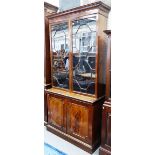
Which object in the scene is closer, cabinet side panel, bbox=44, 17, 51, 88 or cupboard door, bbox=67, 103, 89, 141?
cupboard door, bbox=67, 103, 89, 141

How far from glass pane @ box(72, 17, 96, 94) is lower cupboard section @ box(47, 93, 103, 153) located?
241 millimetres

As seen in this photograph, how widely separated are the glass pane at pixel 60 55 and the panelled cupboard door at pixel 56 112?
26cm

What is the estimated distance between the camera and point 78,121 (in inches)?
99.2

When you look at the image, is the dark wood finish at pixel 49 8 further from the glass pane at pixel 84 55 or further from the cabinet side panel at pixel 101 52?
the cabinet side panel at pixel 101 52

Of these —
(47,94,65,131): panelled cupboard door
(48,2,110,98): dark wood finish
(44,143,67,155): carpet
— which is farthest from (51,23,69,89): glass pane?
(44,143,67,155): carpet

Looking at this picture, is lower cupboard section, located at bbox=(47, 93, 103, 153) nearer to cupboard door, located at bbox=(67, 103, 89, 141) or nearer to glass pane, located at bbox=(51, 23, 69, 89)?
cupboard door, located at bbox=(67, 103, 89, 141)

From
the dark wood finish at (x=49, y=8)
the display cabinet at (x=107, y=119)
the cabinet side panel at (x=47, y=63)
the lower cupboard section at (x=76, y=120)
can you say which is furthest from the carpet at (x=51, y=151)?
the dark wood finish at (x=49, y=8)

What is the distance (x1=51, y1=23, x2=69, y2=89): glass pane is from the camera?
2748 millimetres

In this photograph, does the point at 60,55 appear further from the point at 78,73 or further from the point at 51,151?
the point at 51,151

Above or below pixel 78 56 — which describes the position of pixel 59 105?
below
